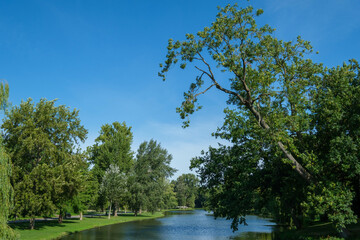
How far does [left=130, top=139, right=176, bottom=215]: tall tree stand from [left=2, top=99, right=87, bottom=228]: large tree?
24692 mm

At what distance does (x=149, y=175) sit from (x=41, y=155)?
1277 inches

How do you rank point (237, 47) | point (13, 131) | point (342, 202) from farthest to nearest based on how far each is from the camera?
point (13, 131) → point (237, 47) → point (342, 202)

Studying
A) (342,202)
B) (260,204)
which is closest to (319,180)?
(342,202)

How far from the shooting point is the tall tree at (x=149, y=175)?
2397 inches

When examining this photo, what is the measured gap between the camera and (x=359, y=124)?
20.1m

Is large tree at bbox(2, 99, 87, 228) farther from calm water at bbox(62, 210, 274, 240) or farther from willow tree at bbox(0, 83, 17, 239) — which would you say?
willow tree at bbox(0, 83, 17, 239)

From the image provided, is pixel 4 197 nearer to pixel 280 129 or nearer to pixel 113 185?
pixel 280 129

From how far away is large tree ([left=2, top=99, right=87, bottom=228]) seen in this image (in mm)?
31047

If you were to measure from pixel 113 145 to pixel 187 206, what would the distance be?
11343 centimetres

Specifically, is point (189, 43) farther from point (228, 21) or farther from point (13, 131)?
point (13, 131)

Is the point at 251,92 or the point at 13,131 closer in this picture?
the point at 251,92

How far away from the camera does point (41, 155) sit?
35.4 metres

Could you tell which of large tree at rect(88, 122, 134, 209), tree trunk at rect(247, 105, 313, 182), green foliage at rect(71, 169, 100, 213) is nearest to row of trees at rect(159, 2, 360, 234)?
tree trunk at rect(247, 105, 313, 182)

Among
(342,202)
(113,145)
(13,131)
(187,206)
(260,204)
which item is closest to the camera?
(342,202)
